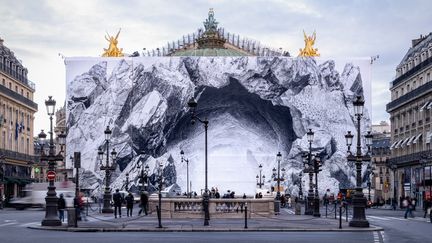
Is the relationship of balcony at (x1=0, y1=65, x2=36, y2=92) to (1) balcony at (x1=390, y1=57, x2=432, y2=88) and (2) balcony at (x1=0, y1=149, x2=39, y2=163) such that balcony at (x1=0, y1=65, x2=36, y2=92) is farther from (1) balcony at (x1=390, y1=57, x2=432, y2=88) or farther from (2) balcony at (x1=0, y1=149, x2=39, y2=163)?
(1) balcony at (x1=390, y1=57, x2=432, y2=88)

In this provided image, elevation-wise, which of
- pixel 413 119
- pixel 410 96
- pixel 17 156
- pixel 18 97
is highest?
pixel 18 97

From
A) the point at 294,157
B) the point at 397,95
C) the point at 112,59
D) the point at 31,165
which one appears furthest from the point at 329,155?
the point at 31,165

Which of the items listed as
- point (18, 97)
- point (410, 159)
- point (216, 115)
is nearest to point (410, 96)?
point (410, 159)

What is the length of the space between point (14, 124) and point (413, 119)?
38.5 metres

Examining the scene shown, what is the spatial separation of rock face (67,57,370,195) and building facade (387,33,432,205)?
13.6ft

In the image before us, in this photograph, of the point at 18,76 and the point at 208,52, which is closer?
the point at 18,76

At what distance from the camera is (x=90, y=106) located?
8612 centimetres

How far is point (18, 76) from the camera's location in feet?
275

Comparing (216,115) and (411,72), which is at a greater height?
(411,72)

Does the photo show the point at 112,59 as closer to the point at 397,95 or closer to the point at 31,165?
the point at 31,165

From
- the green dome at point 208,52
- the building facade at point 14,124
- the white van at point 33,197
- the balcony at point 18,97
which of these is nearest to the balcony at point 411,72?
the green dome at point 208,52

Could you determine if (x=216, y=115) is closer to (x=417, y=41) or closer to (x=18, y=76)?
(x=18, y=76)

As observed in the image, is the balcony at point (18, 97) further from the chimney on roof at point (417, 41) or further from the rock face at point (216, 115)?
the chimney on roof at point (417, 41)

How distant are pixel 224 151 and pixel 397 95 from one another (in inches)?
750
